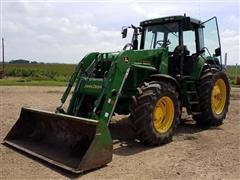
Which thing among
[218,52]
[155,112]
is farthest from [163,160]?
[218,52]

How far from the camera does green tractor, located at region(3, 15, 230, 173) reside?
6.38 metres

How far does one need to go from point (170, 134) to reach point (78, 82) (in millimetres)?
2171

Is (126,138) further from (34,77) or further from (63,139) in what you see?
(34,77)

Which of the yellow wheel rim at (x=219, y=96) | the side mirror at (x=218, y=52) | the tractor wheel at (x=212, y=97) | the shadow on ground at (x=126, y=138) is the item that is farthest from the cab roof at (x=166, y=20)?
the shadow on ground at (x=126, y=138)

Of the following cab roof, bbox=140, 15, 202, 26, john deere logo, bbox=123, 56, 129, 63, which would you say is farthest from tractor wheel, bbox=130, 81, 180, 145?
cab roof, bbox=140, 15, 202, 26

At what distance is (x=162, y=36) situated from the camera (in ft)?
30.3

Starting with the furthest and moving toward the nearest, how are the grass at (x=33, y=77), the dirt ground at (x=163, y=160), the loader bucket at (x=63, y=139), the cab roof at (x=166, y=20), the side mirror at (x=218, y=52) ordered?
1. the grass at (x=33, y=77)
2. the side mirror at (x=218, y=52)
3. the cab roof at (x=166, y=20)
4. the loader bucket at (x=63, y=139)
5. the dirt ground at (x=163, y=160)

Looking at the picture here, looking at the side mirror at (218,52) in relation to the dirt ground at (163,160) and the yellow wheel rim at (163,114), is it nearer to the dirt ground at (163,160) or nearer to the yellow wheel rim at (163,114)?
the dirt ground at (163,160)

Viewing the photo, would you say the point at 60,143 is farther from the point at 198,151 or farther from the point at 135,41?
the point at 135,41

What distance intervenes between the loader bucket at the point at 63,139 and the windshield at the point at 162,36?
351cm

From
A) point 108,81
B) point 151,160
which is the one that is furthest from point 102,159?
point 108,81

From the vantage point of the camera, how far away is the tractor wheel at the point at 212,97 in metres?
9.01

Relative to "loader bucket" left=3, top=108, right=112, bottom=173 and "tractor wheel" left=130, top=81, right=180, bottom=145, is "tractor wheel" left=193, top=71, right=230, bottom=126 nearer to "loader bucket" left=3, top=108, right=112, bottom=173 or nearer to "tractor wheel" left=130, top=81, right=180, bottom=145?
"tractor wheel" left=130, top=81, right=180, bottom=145

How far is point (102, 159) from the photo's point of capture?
A: 5914 millimetres
